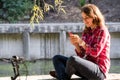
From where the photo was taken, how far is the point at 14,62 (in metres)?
4.36

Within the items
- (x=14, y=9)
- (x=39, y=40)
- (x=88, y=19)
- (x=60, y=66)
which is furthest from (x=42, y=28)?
(x=88, y=19)

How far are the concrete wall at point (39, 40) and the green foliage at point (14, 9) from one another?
241cm

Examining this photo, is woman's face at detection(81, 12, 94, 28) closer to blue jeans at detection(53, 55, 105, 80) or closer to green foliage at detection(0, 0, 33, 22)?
blue jeans at detection(53, 55, 105, 80)

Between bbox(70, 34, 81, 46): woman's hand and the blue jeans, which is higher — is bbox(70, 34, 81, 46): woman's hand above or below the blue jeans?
above

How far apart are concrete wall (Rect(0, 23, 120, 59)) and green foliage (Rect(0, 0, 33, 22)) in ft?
7.92

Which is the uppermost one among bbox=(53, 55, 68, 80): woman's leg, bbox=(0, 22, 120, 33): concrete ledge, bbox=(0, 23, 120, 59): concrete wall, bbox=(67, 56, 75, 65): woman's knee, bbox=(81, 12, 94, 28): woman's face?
bbox=(81, 12, 94, 28): woman's face

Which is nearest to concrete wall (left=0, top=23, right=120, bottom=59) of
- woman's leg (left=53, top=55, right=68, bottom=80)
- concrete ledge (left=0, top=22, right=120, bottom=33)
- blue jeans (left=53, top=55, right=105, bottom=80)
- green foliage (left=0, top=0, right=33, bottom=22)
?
concrete ledge (left=0, top=22, right=120, bottom=33)

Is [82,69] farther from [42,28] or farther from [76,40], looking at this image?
[42,28]

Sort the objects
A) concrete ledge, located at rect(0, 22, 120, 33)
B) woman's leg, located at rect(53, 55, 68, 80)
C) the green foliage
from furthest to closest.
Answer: the green foliage
concrete ledge, located at rect(0, 22, 120, 33)
woman's leg, located at rect(53, 55, 68, 80)

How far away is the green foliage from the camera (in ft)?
69.8

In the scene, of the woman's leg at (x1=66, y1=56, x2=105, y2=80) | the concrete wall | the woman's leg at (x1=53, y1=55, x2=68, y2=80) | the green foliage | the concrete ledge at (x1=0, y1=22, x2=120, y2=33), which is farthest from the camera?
the green foliage

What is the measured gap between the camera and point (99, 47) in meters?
4.82

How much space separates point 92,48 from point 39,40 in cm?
1411

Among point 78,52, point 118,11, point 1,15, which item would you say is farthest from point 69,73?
point 118,11
